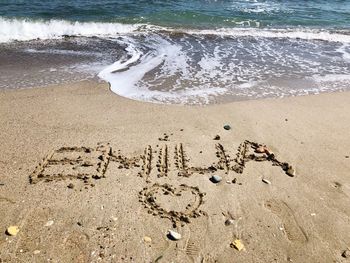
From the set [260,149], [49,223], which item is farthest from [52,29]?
[49,223]

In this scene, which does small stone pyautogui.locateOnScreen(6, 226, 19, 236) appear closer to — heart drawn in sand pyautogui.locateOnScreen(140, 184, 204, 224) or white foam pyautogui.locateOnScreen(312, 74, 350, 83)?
heart drawn in sand pyautogui.locateOnScreen(140, 184, 204, 224)

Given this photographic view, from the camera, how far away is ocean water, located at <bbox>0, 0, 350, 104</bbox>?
801cm

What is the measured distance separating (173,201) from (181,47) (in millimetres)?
7810

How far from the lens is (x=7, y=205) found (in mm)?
4051

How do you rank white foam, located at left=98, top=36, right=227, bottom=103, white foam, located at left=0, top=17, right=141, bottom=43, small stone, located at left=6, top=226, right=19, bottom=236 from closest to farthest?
small stone, located at left=6, top=226, right=19, bottom=236, white foam, located at left=98, top=36, right=227, bottom=103, white foam, located at left=0, top=17, right=141, bottom=43

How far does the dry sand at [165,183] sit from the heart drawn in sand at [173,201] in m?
0.02

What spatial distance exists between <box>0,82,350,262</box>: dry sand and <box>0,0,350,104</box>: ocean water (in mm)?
1183

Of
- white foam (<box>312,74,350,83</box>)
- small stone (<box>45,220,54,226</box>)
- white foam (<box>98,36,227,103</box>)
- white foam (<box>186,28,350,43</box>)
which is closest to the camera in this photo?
small stone (<box>45,220,54,226</box>)

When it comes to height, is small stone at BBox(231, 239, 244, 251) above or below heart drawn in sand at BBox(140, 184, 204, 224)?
below

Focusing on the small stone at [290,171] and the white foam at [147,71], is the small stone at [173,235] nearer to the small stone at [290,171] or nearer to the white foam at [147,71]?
the small stone at [290,171]

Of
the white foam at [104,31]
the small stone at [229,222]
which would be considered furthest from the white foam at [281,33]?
the small stone at [229,222]

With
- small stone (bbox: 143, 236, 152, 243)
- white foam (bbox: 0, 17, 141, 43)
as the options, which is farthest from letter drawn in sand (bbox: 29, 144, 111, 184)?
white foam (bbox: 0, 17, 141, 43)

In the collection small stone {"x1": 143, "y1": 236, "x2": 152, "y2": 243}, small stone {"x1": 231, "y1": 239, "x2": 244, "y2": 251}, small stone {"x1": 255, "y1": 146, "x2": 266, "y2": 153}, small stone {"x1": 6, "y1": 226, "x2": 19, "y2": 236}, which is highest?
small stone {"x1": 255, "y1": 146, "x2": 266, "y2": 153}

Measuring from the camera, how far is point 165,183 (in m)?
4.61
